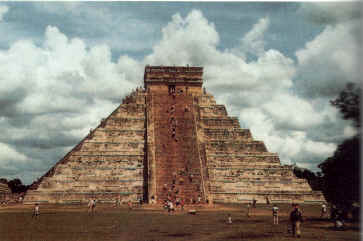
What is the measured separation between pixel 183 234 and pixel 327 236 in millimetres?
5504

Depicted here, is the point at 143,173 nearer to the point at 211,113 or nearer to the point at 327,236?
the point at 211,113

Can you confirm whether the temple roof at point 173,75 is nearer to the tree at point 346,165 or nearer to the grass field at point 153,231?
the grass field at point 153,231

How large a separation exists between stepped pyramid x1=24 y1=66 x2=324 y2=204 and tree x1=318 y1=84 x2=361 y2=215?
15.4 metres

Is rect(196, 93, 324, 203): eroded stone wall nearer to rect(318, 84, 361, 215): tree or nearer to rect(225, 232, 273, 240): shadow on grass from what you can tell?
rect(318, 84, 361, 215): tree

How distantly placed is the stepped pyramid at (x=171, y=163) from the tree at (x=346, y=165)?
50.4 feet

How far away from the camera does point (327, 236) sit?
1580 centimetres

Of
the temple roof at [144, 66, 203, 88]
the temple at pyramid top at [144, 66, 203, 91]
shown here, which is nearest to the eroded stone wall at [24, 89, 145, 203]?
the temple at pyramid top at [144, 66, 203, 91]

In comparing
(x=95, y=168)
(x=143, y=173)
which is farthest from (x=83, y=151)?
(x=143, y=173)

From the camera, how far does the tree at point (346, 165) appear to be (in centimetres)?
1113

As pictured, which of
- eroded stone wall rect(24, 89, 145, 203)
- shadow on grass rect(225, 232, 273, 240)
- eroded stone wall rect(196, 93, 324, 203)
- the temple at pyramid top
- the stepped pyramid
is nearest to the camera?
shadow on grass rect(225, 232, 273, 240)

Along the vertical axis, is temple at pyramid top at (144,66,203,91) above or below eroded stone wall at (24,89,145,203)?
above

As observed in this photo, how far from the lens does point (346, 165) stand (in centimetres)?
1652

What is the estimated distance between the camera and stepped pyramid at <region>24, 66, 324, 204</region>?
3488 cm

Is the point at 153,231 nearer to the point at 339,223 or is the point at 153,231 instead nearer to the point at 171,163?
the point at 339,223
